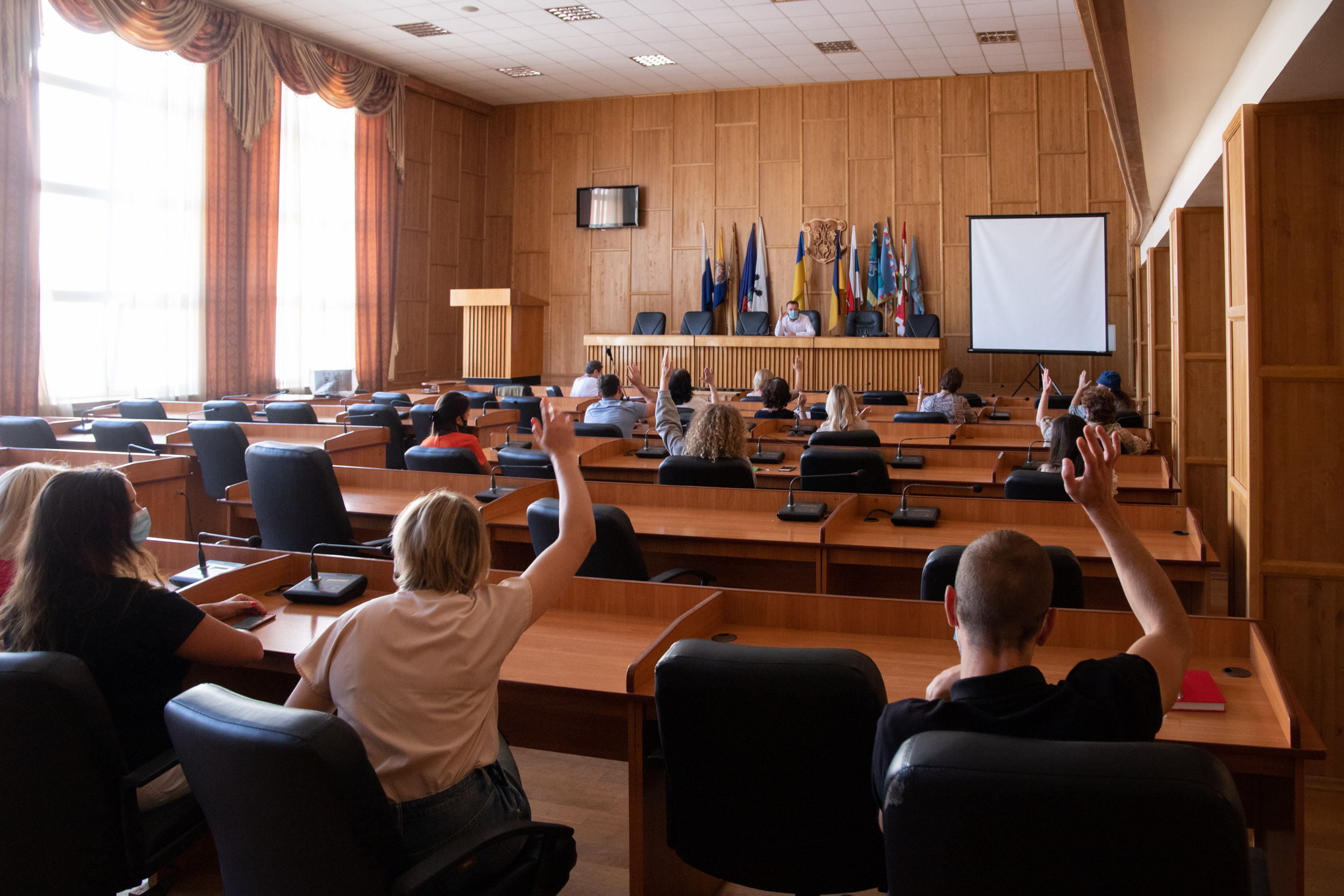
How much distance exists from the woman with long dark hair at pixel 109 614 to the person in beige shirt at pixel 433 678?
0.43 meters

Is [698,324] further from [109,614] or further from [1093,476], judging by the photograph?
[1093,476]

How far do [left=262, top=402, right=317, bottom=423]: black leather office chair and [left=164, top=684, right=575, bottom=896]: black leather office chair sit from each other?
6019 millimetres

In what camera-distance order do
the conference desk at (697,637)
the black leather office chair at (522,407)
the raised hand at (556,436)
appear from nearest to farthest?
the conference desk at (697,637)
the raised hand at (556,436)
the black leather office chair at (522,407)

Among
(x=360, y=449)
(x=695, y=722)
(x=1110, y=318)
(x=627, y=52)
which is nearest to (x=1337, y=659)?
(x=695, y=722)

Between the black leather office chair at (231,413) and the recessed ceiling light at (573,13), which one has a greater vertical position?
the recessed ceiling light at (573,13)

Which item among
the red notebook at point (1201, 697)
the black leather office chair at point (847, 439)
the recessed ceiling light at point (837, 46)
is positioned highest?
the recessed ceiling light at point (837, 46)

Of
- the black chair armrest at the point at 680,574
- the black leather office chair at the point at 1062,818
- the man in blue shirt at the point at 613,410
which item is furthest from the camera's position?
the man in blue shirt at the point at 613,410

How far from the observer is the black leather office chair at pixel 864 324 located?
12508 millimetres

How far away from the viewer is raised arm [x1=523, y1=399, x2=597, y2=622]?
2104 mm

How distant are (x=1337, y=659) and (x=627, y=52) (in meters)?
10.9

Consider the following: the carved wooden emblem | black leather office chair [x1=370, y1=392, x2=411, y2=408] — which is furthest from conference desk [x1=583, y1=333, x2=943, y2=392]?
black leather office chair [x1=370, y1=392, x2=411, y2=408]

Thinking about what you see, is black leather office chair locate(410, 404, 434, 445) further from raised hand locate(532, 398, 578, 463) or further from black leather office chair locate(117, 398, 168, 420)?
raised hand locate(532, 398, 578, 463)

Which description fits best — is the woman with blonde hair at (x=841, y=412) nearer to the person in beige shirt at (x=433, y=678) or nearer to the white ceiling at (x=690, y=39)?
the person in beige shirt at (x=433, y=678)

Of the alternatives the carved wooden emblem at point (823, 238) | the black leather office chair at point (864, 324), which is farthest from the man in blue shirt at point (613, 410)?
the carved wooden emblem at point (823, 238)
